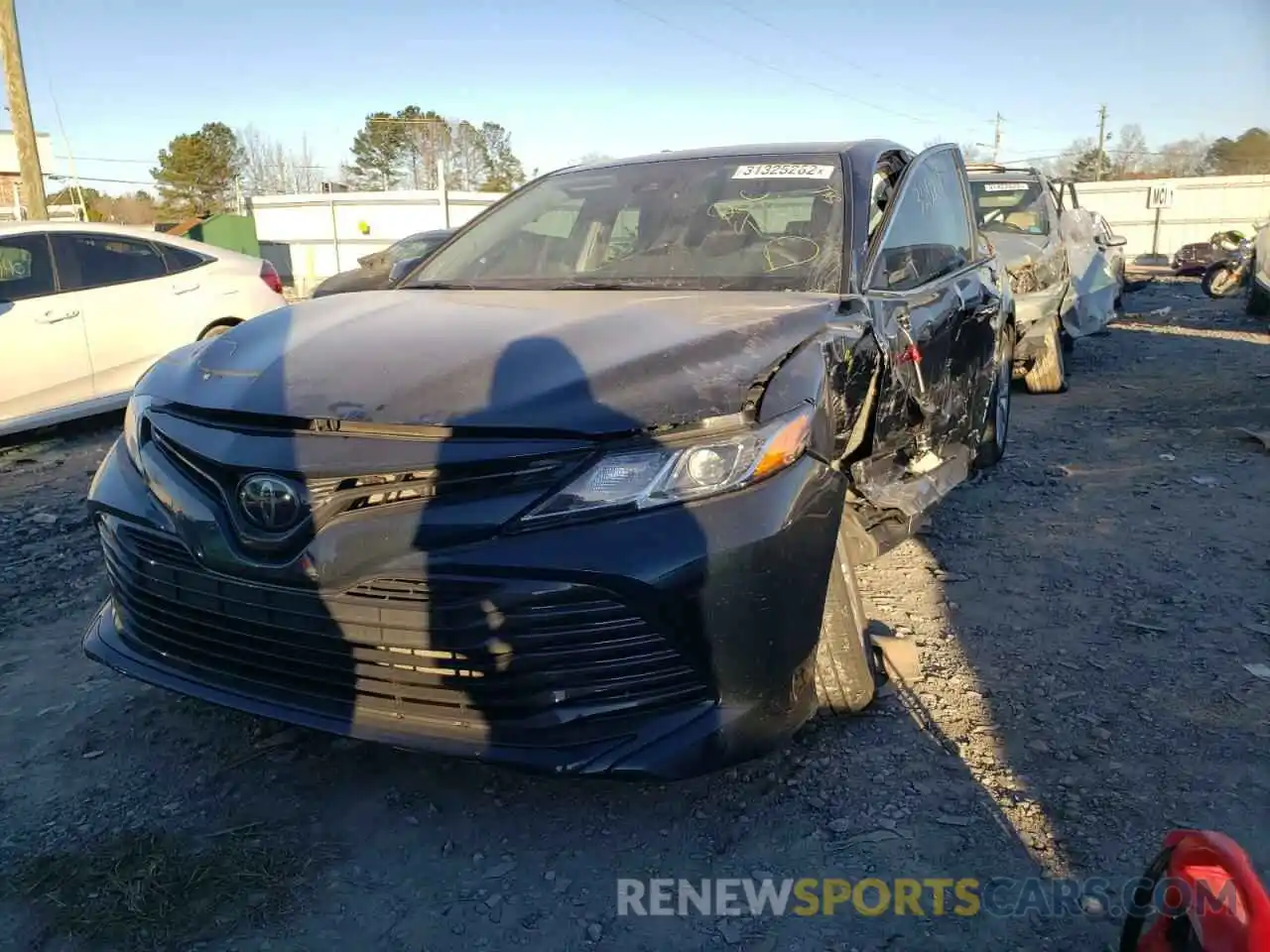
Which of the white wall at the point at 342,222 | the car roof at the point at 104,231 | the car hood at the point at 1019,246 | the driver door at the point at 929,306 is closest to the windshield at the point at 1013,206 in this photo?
the car hood at the point at 1019,246

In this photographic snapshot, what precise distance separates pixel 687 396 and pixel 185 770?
1768 mm

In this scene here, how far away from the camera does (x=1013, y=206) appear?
8719 millimetres

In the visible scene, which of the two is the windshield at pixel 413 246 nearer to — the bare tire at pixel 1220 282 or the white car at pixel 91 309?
the white car at pixel 91 309

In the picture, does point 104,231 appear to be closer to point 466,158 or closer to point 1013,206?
point 1013,206

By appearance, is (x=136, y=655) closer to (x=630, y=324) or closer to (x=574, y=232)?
(x=630, y=324)

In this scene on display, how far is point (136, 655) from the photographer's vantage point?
248 cm

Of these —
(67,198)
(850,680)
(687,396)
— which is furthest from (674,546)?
(67,198)

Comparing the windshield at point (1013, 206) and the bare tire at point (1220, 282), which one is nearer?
the windshield at point (1013, 206)

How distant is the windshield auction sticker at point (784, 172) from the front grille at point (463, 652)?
209 centimetres

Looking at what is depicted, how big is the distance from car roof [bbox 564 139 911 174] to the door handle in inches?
167

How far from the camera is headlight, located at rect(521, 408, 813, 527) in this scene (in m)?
1.99

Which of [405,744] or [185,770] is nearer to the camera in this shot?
[405,744]

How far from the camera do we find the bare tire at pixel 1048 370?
25.8ft

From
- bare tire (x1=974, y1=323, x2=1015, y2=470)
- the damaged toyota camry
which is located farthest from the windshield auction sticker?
bare tire (x1=974, y1=323, x2=1015, y2=470)
